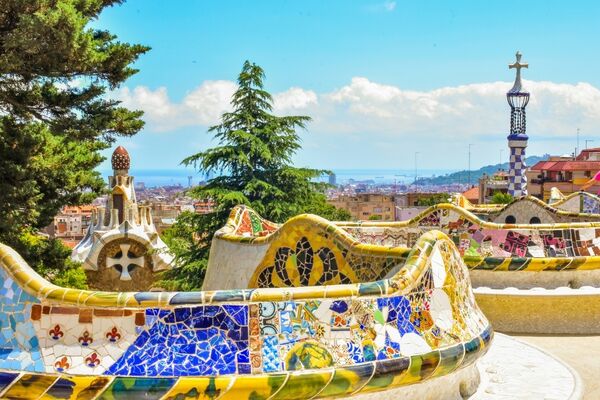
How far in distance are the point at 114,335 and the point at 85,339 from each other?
6.8 inches

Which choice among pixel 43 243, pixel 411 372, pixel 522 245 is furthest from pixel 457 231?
pixel 43 243

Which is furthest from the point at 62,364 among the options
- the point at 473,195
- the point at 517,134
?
the point at 473,195

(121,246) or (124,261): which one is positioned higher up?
(121,246)

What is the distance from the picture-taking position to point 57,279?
17766 millimetres

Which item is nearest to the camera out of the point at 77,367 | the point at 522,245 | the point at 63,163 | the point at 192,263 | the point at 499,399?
the point at 77,367

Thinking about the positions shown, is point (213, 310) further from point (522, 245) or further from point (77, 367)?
point (522, 245)

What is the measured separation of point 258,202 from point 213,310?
13.6 m

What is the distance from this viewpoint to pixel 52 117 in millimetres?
11398

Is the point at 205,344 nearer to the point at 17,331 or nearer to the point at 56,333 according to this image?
the point at 56,333

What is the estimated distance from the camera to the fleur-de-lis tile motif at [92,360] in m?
4.48

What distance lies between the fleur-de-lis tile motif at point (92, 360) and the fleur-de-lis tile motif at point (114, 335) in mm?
126

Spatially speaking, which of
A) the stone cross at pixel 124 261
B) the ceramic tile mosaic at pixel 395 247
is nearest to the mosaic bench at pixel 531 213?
the ceramic tile mosaic at pixel 395 247

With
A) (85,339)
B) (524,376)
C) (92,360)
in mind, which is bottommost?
(524,376)

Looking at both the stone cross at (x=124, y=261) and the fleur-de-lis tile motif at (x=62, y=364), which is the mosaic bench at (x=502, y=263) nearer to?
the fleur-de-lis tile motif at (x=62, y=364)
